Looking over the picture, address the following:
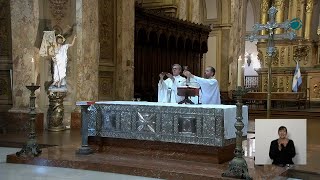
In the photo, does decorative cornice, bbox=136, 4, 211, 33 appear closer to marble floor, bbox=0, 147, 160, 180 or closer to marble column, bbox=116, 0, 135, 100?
marble column, bbox=116, 0, 135, 100

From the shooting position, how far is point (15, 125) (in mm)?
10922

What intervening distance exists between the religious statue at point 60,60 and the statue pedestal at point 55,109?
171 millimetres

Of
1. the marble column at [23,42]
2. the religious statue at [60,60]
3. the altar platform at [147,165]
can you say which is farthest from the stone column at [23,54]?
the altar platform at [147,165]

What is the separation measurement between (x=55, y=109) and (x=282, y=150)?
5.97m

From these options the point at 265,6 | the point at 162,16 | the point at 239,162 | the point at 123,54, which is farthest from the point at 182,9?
the point at 239,162

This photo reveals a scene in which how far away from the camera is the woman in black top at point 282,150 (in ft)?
21.3

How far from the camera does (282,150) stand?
21.6 ft

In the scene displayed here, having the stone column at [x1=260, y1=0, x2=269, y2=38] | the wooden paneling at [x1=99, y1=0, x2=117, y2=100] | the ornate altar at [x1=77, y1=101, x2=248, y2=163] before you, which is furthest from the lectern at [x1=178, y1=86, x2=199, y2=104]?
the stone column at [x1=260, y1=0, x2=269, y2=38]

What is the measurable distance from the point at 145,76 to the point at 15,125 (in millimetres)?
5157

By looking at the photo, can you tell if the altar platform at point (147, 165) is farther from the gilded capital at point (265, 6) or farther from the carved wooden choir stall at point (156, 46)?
the gilded capital at point (265, 6)

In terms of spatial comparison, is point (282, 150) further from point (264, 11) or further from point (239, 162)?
point (264, 11)

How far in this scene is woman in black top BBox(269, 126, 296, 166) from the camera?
6.49 meters

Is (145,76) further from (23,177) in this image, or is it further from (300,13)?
(300,13)

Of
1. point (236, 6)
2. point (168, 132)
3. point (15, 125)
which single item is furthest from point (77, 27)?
point (236, 6)
